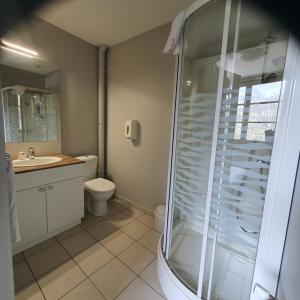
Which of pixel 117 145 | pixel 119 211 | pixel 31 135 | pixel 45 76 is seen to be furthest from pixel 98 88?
pixel 119 211

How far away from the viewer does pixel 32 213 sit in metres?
1.60

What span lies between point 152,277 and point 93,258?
573 millimetres

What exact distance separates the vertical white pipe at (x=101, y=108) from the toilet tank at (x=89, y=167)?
0.22 metres

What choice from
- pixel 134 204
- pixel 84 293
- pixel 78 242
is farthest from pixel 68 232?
pixel 134 204

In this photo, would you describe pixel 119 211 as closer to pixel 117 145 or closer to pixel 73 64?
pixel 117 145

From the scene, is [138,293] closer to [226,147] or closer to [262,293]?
[262,293]

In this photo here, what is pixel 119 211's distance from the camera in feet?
7.99

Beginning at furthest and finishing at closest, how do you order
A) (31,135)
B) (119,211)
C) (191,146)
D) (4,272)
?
1. (119,211)
2. (31,135)
3. (191,146)
4. (4,272)

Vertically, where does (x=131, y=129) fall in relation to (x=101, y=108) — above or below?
below

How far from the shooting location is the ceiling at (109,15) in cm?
169

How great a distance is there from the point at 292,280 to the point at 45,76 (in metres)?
2.64

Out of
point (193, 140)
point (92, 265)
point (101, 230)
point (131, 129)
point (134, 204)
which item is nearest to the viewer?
point (193, 140)

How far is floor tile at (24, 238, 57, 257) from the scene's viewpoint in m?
1.61

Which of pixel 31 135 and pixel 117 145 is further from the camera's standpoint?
pixel 117 145
